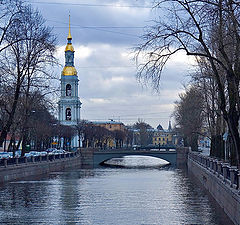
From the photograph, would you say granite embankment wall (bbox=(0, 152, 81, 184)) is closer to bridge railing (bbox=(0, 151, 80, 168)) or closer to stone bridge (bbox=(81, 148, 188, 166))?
bridge railing (bbox=(0, 151, 80, 168))

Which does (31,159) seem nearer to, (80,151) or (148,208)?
(148,208)

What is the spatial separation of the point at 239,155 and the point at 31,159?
1422 inches

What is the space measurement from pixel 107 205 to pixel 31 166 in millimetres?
26029

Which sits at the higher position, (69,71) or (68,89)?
(69,71)


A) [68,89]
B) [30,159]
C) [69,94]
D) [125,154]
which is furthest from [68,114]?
[30,159]

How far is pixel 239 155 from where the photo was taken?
2519 centimetres

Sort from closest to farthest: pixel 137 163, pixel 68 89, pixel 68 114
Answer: pixel 137 163, pixel 68 89, pixel 68 114

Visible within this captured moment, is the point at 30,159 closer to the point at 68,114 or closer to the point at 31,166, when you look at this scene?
the point at 31,166

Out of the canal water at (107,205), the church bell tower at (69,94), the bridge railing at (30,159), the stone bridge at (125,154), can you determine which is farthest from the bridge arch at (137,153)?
the canal water at (107,205)

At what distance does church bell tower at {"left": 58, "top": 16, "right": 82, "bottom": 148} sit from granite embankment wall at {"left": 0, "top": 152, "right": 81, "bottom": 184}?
54506 millimetres

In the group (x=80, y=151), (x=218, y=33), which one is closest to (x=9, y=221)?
(x=218, y=33)

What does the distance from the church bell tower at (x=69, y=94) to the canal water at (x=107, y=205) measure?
90951 mm

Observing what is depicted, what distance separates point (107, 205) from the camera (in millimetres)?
31391

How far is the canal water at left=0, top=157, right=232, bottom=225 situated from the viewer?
2586 cm
